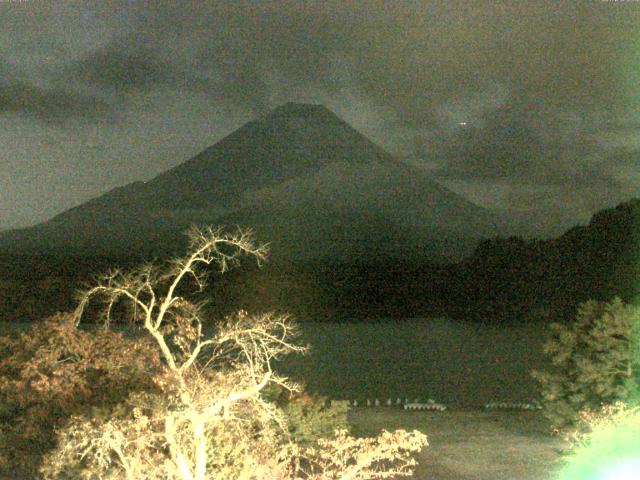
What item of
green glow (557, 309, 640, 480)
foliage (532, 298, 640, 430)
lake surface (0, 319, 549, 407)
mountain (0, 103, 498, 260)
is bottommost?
lake surface (0, 319, 549, 407)

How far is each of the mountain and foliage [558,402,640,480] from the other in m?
56.4

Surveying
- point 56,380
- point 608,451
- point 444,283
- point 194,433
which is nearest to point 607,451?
point 608,451

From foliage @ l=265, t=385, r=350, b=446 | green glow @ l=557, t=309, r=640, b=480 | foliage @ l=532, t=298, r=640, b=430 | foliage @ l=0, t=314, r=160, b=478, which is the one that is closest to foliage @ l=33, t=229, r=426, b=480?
foliage @ l=0, t=314, r=160, b=478

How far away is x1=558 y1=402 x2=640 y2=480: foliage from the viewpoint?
7.33 metres

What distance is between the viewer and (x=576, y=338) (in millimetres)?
10586

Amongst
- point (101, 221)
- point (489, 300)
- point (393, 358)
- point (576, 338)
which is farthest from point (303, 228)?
point (576, 338)

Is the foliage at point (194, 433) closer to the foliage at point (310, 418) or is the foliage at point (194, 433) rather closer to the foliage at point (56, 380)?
the foliage at point (56, 380)

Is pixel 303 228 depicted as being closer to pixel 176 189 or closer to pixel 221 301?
pixel 176 189

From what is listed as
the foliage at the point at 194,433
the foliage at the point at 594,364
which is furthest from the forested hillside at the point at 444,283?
the foliage at the point at 194,433

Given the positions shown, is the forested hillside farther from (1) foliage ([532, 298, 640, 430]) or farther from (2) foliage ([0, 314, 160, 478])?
(2) foliage ([0, 314, 160, 478])

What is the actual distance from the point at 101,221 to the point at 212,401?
274ft

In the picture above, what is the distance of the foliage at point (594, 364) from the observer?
9.88 m

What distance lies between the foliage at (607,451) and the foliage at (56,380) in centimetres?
459

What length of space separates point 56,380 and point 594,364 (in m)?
6.99
